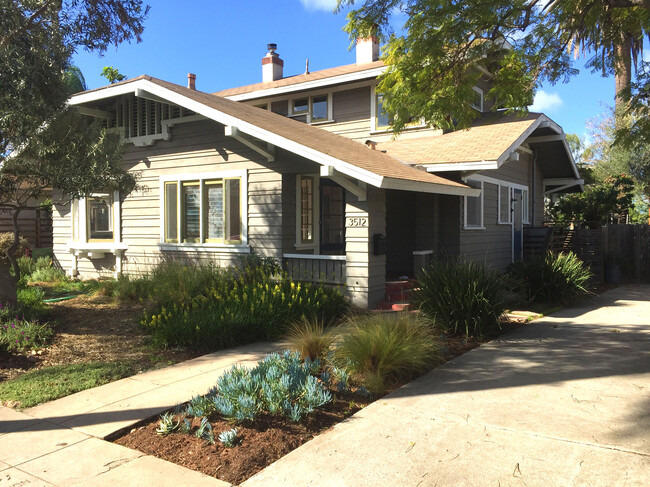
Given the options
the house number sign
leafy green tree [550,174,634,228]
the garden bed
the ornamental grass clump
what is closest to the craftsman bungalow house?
the house number sign

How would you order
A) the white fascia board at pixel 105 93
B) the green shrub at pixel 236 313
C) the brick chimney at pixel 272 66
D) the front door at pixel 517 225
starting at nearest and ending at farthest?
1. the green shrub at pixel 236 313
2. the white fascia board at pixel 105 93
3. the front door at pixel 517 225
4. the brick chimney at pixel 272 66

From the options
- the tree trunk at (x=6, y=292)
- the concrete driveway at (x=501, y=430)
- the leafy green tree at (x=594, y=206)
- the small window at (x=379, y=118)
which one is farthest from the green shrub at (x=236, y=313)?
the leafy green tree at (x=594, y=206)

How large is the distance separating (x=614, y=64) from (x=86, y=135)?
8.33 m

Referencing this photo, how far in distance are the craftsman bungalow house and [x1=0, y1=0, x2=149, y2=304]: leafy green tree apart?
1.03 m

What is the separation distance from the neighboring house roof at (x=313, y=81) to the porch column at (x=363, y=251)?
549 cm

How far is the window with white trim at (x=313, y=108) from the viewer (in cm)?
1571

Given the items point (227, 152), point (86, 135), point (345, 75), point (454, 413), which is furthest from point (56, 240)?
point (454, 413)

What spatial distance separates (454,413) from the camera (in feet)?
14.9

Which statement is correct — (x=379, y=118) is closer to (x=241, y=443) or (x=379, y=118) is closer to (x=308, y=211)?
(x=308, y=211)

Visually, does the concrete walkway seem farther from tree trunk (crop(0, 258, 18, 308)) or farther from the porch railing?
the porch railing

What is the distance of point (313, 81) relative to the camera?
15.1 meters

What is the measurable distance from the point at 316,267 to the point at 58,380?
17.9ft

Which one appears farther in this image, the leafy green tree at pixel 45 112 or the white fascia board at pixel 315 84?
the white fascia board at pixel 315 84

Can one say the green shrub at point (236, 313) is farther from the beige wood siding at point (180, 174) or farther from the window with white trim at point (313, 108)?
the window with white trim at point (313, 108)
